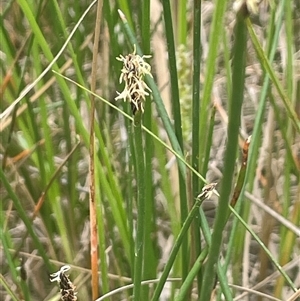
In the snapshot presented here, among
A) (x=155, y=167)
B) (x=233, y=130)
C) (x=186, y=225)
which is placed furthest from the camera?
(x=155, y=167)

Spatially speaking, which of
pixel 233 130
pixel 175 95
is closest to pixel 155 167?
pixel 175 95

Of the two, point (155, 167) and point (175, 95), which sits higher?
point (175, 95)

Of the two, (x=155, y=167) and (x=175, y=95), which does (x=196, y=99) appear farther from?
(x=155, y=167)

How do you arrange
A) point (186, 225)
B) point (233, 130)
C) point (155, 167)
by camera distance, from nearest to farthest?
point (233, 130), point (186, 225), point (155, 167)

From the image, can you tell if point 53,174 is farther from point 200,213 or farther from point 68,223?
point 200,213

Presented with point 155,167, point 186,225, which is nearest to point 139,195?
point 186,225

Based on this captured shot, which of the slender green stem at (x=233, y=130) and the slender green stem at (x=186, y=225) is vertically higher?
the slender green stem at (x=233, y=130)

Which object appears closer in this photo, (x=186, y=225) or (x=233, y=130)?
(x=233, y=130)

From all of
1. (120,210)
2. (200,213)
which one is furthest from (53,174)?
(200,213)

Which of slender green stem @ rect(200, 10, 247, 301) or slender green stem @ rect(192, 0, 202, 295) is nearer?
slender green stem @ rect(200, 10, 247, 301)
